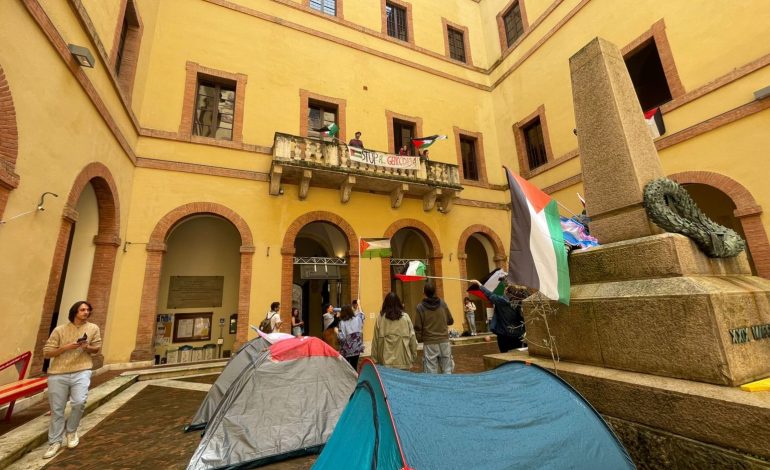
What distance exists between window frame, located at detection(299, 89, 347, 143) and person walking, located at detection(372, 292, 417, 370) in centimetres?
882

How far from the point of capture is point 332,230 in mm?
13688

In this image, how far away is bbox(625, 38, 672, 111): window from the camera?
40.4ft

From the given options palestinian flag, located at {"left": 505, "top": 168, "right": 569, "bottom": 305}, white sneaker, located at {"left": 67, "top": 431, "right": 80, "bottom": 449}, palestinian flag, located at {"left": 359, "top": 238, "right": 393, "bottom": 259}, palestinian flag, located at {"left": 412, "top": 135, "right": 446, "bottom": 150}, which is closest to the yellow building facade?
palestinian flag, located at {"left": 412, "top": 135, "right": 446, "bottom": 150}

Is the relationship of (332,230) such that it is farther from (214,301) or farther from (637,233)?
(637,233)

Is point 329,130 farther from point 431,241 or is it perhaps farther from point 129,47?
point 129,47

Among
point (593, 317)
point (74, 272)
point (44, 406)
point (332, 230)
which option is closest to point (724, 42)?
point (593, 317)

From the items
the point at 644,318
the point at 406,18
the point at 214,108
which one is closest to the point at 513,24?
the point at 406,18

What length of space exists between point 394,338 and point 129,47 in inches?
433

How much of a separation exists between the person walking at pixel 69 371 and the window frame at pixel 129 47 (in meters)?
7.76

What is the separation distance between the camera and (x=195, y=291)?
38.4 ft

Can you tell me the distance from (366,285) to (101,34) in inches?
369

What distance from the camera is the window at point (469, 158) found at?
15.8m

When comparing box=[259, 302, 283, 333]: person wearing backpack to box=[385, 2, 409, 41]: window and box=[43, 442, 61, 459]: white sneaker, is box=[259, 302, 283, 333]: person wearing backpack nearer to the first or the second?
box=[43, 442, 61, 459]: white sneaker

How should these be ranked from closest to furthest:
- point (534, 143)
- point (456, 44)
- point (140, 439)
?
1. point (140, 439)
2. point (534, 143)
3. point (456, 44)
